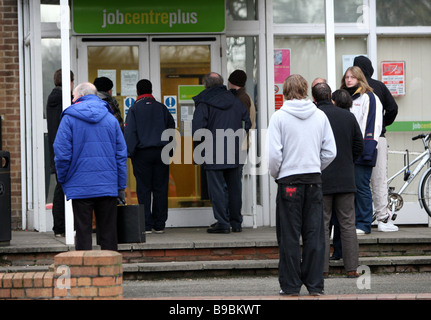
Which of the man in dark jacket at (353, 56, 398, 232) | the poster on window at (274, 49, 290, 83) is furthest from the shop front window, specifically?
the man in dark jacket at (353, 56, 398, 232)

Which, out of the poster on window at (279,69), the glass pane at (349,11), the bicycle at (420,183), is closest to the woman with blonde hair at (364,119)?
the bicycle at (420,183)

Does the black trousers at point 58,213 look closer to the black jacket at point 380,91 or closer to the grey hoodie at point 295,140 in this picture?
the grey hoodie at point 295,140

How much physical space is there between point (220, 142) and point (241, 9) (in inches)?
86.1

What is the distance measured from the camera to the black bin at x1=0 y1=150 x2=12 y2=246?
10102 millimetres

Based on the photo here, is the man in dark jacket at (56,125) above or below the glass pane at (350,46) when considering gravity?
below

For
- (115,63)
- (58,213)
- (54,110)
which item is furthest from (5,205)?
(115,63)

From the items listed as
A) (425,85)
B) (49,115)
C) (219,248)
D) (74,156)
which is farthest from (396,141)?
(74,156)

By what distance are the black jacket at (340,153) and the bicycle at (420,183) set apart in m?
2.43

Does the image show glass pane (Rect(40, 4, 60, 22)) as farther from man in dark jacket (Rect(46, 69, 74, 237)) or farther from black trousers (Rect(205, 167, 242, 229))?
black trousers (Rect(205, 167, 242, 229))

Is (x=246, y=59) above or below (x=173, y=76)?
above

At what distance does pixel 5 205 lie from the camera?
10250 millimetres

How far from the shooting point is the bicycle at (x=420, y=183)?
11555mm

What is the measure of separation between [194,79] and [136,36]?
0.96m

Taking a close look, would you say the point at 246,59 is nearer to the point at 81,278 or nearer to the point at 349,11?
the point at 349,11
